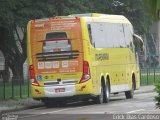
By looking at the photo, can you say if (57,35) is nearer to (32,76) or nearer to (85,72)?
(85,72)

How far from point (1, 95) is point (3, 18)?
14.9 ft

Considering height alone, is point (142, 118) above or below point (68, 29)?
below

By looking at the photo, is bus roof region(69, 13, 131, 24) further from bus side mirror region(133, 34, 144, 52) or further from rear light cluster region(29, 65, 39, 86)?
rear light cluster region(29, 65, 39, 86)

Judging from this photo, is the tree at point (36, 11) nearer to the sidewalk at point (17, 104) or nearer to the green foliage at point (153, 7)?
the sidewalk at point (17, 104)

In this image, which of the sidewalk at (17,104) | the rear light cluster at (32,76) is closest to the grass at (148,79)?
the sidewalk at (17,104)

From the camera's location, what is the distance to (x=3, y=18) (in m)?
32.2

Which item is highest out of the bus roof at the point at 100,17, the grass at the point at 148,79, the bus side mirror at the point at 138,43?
the bus roof at the point at 100,17

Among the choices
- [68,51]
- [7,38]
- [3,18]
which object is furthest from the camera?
[7,38]

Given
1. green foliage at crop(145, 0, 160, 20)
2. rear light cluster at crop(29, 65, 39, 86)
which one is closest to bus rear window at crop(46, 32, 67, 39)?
rear light cluster at crop(29, 65, 39, 86)

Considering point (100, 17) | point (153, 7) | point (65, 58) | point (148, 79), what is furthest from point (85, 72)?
point (148, 79)

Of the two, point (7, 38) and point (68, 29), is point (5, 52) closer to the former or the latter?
point (7, 38)

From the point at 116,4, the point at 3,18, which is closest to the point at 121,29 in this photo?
the point at 3,18

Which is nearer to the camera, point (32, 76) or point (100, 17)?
point (32, 76)

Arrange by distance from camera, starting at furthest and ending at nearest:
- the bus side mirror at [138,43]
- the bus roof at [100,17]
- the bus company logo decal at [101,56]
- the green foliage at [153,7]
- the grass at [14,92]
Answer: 1. the bus side mirror at [138,43]
2. the grass at [14,92]
3. the bus roof at [100,17]
4. the bus company logo decal at [101,56]
5. the green foliage at [153,7]
